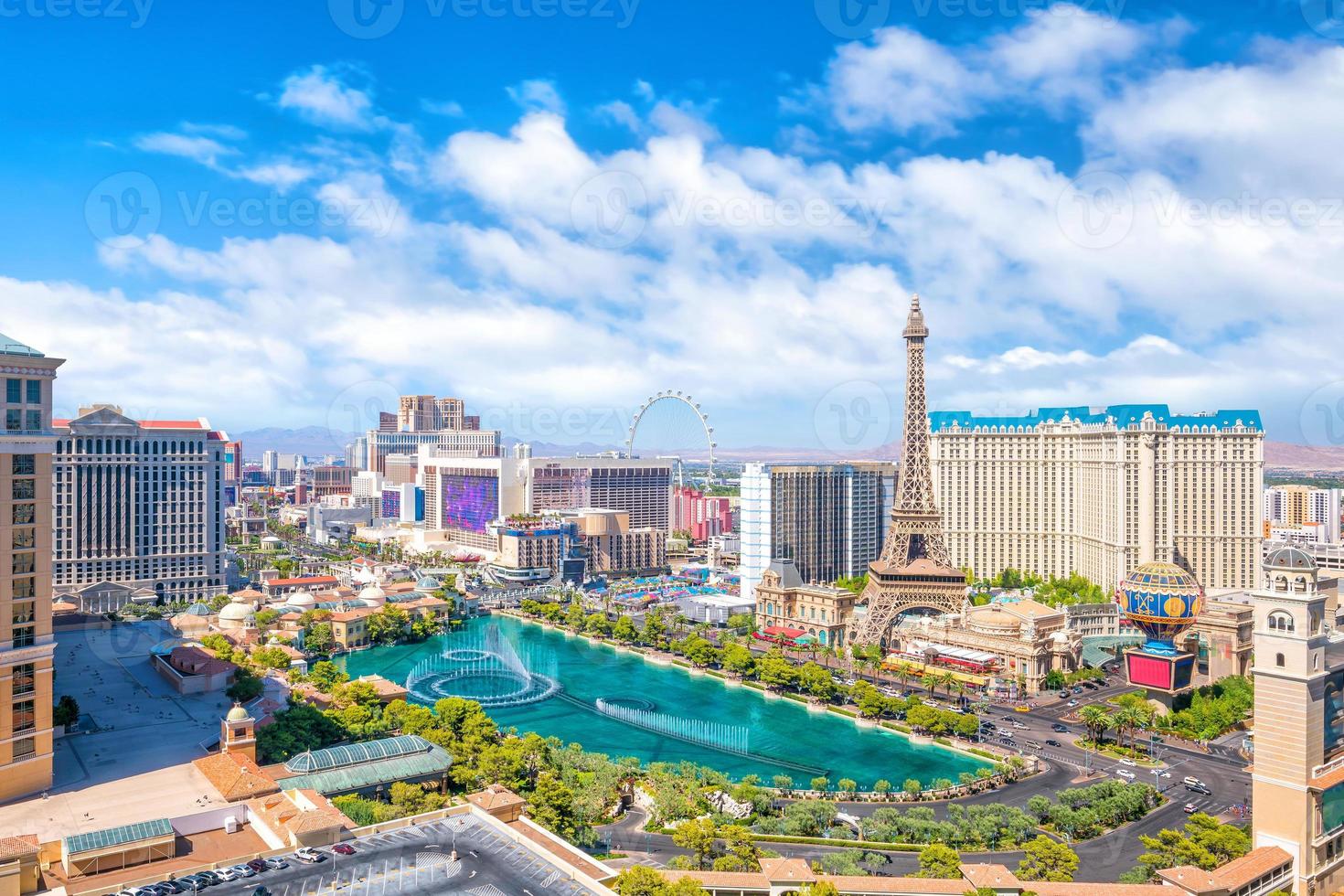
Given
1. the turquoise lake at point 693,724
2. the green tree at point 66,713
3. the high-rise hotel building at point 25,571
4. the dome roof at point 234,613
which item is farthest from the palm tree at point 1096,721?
the dome roof at point 234,613

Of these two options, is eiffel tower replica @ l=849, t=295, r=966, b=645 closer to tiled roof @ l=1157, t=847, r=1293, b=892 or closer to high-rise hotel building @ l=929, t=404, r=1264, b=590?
high-rise hotel building @ l=929, t=404, r=1264, b=590

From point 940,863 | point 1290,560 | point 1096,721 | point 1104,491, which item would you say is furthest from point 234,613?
point 1104,491

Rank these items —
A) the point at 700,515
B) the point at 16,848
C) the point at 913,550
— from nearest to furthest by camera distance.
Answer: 1. the point at 16,848
2. the point at 913,550
3. the point at 700,515

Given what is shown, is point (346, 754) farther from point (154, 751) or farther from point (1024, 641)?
point (1024, 641)

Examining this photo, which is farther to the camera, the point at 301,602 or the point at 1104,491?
the point at 1104,491

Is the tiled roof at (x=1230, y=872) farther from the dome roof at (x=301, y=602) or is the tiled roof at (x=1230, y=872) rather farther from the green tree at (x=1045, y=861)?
the dome roof at (x=301, y=602)

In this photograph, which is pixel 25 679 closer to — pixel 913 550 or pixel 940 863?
pixel 940 863

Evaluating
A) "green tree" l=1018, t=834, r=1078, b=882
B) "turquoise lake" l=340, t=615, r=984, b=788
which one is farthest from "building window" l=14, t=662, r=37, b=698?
"green tree" l=1018, t=834, r=1078, b=882
